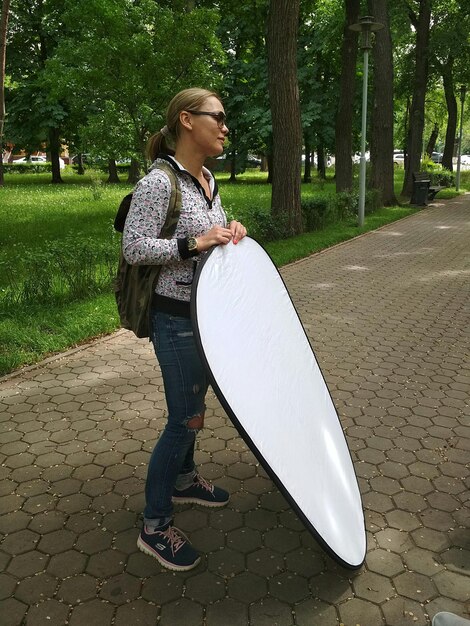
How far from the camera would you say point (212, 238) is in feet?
8.40

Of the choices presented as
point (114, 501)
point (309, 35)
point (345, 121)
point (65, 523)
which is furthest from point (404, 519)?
point (309, 35)

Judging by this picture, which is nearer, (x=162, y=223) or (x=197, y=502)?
(x=162, y=223)

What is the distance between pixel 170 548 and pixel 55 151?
37955mm

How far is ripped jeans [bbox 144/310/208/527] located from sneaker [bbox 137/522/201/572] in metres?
0.12

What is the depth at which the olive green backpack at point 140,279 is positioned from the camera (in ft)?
8.55

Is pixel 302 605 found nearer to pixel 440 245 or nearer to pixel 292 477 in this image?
pixel 292 477

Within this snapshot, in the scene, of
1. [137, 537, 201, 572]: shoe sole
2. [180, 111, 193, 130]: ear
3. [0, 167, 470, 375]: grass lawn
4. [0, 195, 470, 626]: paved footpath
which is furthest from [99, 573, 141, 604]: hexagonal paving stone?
[0, 167, 470, 375]: grass lawn

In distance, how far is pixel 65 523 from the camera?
10.8ft

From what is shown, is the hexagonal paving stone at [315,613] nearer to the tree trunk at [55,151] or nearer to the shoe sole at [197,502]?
the shoe sole at [197,502]

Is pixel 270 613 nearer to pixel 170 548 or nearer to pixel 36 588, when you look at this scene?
pixel 170 548

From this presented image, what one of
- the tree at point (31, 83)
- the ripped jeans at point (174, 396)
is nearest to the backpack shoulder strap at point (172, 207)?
the ripped jeans at point (174, 396)

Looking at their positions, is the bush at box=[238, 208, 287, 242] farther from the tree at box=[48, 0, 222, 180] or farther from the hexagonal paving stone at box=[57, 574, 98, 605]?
the hexagonal paving stone at box=[57, 574, 98, 605]

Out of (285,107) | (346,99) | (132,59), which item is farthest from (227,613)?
Result: (346,99)

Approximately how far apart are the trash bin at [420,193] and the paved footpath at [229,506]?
16428mm
